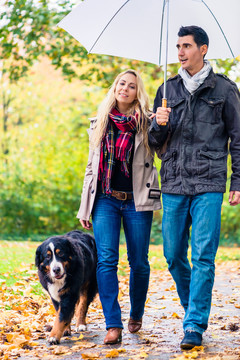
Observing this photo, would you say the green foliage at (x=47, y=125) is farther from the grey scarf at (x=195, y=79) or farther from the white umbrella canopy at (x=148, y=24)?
the grey scarf at (x=195, y=79)

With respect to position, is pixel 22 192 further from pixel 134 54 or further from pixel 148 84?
pixel 134 54

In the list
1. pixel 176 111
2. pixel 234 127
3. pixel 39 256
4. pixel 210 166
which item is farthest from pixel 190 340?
pixel 176 111

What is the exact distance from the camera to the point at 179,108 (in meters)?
4.14

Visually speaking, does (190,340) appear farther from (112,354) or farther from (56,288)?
(56,288)

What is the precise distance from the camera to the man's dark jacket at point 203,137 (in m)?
3.98

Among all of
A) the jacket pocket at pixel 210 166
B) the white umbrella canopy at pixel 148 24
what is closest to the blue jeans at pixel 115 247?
the jacket pocket at pixel 210 166

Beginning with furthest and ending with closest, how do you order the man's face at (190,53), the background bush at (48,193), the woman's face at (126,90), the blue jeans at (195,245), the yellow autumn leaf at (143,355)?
1. the background bush at (48,193)
2. the woman's face at (126,90)
3. the man's face at (190,53)
4. the blue jeans at (195,245)
5. the yellow autumn leaf at (143,355)

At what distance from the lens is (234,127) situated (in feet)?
13.2

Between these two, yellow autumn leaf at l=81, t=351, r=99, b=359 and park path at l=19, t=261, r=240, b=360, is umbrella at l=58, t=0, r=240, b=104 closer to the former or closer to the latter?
park path at l=19, t=261, r=240, b=360

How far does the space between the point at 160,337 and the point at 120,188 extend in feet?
4.28

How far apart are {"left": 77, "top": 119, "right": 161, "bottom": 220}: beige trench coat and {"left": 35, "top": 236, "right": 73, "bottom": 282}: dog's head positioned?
1.01 ft

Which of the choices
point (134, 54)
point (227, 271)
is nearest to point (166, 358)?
point (134, 54)

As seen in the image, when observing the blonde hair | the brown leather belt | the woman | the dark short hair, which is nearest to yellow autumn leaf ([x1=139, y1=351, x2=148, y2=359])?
the woman

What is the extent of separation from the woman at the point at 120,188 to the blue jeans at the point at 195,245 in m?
0.30
